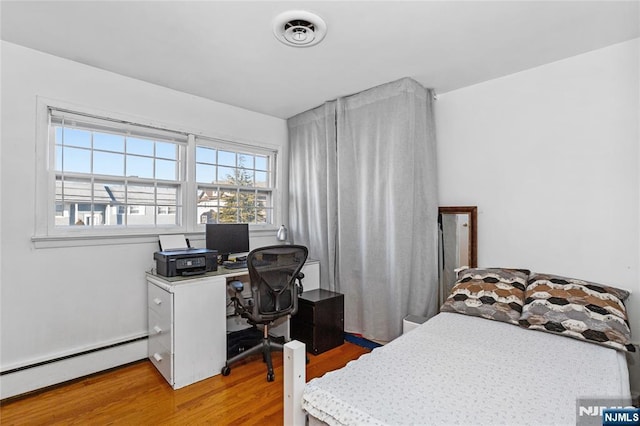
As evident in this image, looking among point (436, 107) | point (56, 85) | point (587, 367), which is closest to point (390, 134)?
point (436, 107)

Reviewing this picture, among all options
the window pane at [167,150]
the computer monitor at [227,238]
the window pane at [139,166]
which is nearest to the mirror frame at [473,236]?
the computer monitor at [227,238]

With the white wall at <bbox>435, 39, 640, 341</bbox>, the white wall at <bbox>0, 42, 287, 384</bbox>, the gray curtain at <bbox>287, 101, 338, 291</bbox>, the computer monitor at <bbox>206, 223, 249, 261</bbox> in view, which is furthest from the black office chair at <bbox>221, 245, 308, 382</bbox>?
the white wall at <bbox>435, 39, 640, 341</bbox>

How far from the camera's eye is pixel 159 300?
248 centimetres

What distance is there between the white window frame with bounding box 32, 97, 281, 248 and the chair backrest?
1.07 m

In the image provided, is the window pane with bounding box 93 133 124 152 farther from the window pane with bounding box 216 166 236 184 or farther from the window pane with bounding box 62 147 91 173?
the window pane with bounding box 216 166 236 184

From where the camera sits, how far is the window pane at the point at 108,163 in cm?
264

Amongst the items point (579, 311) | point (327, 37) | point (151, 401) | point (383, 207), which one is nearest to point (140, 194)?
point (151, 401)

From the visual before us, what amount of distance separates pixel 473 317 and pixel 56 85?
3566mm

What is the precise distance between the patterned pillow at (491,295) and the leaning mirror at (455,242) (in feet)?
0.93

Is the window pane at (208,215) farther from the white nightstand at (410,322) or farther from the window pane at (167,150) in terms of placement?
the white nightstand at (410,322)

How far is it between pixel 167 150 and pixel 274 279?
1690 mm

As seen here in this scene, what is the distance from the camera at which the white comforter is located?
3.79 ft

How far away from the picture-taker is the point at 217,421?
6.28ft

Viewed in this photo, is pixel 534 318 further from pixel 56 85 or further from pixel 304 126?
pixel 56 85
